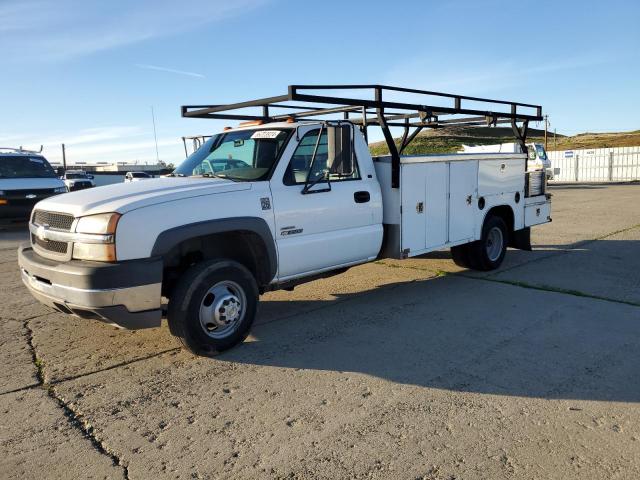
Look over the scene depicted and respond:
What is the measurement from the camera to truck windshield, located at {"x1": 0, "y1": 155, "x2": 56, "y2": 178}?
13.9 m

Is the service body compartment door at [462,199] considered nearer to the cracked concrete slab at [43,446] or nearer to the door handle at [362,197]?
the door handle at [362,197]

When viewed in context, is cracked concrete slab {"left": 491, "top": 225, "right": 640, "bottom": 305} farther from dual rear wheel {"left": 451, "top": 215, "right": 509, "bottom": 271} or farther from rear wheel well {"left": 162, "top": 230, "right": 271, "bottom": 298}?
rear wheel well {"left": 162, "top": 230, "right": 271, "bottom": 298}

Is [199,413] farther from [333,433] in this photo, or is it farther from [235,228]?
[235,228]

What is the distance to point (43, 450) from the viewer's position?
3.11 m

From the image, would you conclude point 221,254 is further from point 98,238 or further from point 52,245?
point 52,245

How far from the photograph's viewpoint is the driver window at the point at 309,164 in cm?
499

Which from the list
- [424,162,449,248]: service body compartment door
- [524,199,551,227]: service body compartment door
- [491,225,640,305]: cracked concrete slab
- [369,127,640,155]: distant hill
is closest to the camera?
[424,162,449,248]: service body compartment door

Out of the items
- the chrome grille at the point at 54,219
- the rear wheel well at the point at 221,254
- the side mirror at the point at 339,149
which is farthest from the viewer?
the side mirror at the point at 339,149

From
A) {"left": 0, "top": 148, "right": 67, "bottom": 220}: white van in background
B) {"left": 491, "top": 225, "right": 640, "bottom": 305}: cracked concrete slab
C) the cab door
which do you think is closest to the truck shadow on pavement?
{"left": 491, "top": 225, "right": 640, "bottom": 305}: cracked concrete slab

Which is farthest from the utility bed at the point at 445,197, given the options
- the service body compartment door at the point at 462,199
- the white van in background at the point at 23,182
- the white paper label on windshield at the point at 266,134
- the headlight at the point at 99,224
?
the white van in background at the point at 23,182

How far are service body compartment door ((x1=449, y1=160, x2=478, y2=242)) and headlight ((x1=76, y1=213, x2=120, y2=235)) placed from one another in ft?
14.0

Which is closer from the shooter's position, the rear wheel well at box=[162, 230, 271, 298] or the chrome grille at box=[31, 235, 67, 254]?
the chrome grille at box=[31, 235, 67, 254]

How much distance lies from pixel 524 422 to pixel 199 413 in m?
2.10

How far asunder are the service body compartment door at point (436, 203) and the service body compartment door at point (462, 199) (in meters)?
0.13
